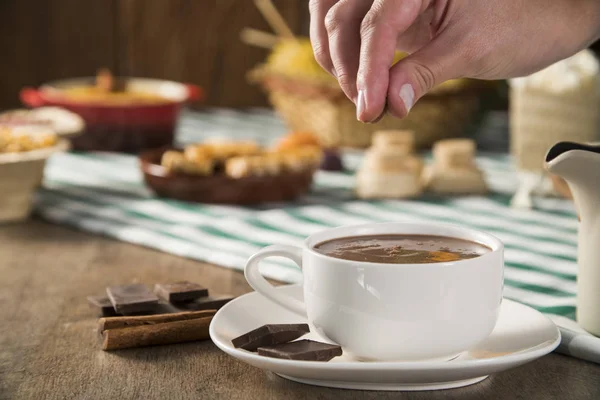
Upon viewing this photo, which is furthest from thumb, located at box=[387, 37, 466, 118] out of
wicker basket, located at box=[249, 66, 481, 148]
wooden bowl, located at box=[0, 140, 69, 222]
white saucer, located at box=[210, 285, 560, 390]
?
wicker basket, located at box=[249, 66, 481, 148]

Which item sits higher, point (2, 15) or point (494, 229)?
point (2, 15)

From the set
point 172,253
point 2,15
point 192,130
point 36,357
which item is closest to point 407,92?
point 36,357

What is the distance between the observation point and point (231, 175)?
64.7 inches

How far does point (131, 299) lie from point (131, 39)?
225 cm

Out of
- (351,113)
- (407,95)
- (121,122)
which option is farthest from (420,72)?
(121,122)

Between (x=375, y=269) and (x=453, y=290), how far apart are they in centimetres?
6

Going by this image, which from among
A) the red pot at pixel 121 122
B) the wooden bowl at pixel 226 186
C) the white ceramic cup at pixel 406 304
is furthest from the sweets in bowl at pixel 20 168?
the white ceramic cup at pixel 406 304

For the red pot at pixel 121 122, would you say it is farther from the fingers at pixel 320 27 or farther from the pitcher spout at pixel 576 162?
the pitcher spout at pixel 576 162

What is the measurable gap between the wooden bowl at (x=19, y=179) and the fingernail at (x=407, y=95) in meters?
0.84

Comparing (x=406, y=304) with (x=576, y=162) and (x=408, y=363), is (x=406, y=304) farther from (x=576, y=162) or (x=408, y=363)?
(x=576, y=162)

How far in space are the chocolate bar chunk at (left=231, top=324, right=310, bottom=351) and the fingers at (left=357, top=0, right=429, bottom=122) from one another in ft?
0.68

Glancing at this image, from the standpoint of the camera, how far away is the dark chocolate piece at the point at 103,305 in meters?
0.98

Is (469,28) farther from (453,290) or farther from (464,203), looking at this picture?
(464,203)

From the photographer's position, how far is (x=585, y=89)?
1577mm
